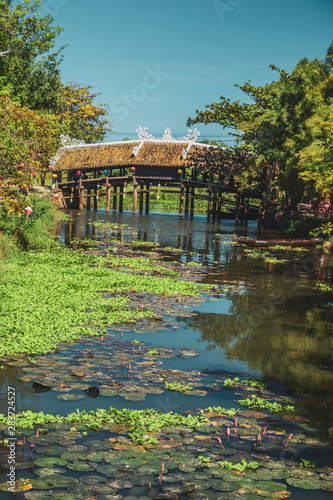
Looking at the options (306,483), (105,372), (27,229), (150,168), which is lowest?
(306,483)

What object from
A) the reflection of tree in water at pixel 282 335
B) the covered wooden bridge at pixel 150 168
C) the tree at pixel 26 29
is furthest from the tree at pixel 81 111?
the reflection of tree in water at pixel 282 335

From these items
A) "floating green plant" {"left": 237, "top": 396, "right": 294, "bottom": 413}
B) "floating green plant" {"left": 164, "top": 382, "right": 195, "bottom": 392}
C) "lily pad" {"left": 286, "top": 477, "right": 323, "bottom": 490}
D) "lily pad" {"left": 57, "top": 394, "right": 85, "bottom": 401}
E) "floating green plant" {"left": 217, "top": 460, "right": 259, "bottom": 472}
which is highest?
"floating green plant" {"left": 164, "top": 382, "right": 195, "bottom": 392}

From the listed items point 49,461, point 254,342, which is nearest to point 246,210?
point 254,342

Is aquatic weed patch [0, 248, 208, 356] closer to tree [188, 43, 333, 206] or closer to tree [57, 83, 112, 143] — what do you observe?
tree [188, 43, 333, 206]

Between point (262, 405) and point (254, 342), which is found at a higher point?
point (254, 342)

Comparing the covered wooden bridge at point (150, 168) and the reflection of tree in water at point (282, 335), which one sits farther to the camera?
the covered wooden bridge at point (150, 168)

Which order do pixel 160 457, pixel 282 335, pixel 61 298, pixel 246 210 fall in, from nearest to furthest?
pixel 160 457
pixel 282 335
pixel 61 298
pixel 246 210

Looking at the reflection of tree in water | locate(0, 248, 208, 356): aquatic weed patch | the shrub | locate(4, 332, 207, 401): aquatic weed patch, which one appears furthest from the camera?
the shrub

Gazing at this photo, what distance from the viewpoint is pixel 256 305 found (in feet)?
39.6

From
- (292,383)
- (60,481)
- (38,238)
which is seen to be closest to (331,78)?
(38,238)

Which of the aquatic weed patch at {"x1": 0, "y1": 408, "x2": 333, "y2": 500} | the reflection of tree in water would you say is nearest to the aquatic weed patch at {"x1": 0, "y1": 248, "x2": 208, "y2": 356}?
the reflection of tree in water

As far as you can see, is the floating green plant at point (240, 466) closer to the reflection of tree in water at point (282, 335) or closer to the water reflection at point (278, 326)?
the water reflection at point (278, 326)

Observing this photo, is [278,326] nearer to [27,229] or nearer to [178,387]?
[178,387]

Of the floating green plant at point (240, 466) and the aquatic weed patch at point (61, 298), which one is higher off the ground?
the aquatic weed patch at point (61, 298)
